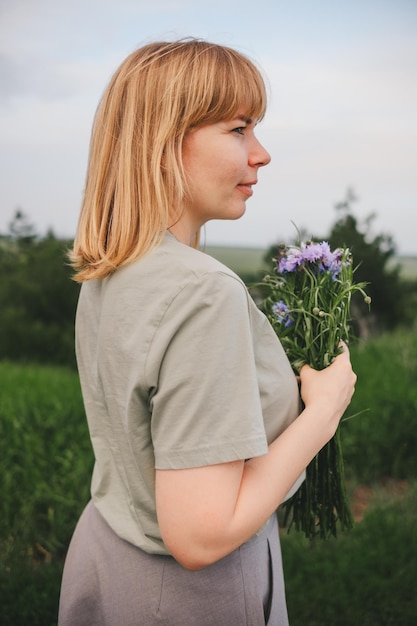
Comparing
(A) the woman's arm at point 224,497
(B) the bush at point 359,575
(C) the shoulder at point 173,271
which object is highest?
(C) the shoulder at point 173,271

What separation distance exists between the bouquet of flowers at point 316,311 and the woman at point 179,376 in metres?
0.14

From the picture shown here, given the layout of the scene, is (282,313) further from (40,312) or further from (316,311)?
(40,312)

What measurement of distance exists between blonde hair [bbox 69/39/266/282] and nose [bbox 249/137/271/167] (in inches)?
2.7

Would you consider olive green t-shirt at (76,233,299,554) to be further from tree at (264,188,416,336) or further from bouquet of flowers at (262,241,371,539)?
tree at (264,188,416,336)

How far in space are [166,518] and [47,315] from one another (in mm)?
7769

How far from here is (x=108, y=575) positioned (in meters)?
1.46

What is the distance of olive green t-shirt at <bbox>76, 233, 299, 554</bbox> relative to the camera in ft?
3.78

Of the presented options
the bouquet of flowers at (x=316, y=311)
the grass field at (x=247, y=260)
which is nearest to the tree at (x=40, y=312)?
the grass field at (x=247, y=260)

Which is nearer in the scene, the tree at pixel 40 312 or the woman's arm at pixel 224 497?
the woman's arm at pixel 224 497

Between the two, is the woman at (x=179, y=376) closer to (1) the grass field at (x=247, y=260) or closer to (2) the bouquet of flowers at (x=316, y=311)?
(2) the bouquet of flowers at (x=316, y=311)

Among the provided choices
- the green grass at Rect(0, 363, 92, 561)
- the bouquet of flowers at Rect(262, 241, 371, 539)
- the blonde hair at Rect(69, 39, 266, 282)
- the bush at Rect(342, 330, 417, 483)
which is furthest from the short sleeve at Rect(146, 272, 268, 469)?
the bush at Rect(342, 330, 417, 483)

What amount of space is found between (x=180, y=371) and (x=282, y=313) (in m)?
0.63

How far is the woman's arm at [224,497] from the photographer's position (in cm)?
114

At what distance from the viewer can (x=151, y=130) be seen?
135 centimetres
